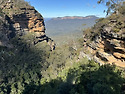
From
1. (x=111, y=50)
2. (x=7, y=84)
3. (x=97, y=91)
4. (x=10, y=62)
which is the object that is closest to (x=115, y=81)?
(x=97, y=91)

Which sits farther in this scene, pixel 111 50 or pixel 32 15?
pixel 32 15

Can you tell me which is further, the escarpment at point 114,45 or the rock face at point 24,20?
the rock face at point 24,20

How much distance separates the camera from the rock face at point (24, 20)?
6244cm

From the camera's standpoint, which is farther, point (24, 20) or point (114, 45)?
point (24, 20)

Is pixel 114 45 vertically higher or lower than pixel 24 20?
lower

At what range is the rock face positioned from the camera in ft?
205

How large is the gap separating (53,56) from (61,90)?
34493 millimetres

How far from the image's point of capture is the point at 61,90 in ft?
74.8

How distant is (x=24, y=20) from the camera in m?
68.7

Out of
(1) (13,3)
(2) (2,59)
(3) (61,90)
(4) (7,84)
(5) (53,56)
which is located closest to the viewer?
(3) (61,90)

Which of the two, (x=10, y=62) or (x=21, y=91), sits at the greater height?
(x=10, y=62)

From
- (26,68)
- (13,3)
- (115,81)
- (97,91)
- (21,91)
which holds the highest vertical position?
(13,3)

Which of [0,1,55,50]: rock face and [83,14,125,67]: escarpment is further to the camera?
[0,1,55,50]: rock face

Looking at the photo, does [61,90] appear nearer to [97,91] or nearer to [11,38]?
[97,91]
